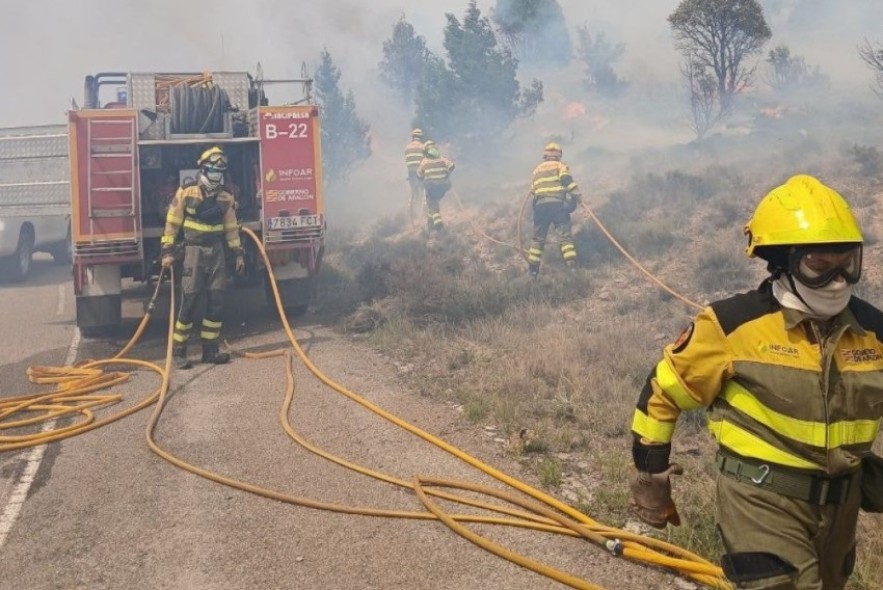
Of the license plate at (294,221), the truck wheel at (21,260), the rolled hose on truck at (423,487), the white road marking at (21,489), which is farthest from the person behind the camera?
the truck wheel at (21,260)

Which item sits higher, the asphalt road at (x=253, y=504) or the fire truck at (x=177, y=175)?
the fire truck at (x=177, y=175)

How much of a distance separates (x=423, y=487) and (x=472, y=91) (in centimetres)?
2441

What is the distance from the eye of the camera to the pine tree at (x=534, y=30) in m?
46.3

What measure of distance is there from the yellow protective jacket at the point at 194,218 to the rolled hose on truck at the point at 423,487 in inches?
54.5

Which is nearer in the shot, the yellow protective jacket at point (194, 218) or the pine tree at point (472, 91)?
the yellow protective jacket at point (194, 218)

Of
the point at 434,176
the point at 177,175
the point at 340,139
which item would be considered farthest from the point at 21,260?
the point at 340,139

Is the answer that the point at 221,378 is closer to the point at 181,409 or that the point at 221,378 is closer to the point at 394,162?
the point at 181,409

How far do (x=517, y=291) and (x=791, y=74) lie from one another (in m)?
35.0

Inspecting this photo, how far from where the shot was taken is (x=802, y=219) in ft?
6.89

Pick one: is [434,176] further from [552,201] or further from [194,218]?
[194,218]

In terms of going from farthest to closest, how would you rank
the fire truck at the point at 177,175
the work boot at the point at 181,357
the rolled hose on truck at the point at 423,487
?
1. the fire truck at the point at 177,175
2. the work boot at the point at 181,357
3. the rolled hose on truck at the point at 423,487

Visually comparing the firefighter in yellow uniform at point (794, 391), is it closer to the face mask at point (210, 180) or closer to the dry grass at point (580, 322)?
the dry grass at point (580, 322)

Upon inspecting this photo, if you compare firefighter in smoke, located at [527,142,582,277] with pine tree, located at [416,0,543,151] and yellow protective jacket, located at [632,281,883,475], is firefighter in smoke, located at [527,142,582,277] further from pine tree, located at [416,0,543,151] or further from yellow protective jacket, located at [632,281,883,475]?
pine tree, located at [416,0,543,151]

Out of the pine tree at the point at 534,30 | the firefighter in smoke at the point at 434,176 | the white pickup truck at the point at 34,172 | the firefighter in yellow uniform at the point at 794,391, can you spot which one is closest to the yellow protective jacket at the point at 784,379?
the firefighter in yellow uniform at the point at 794,391
